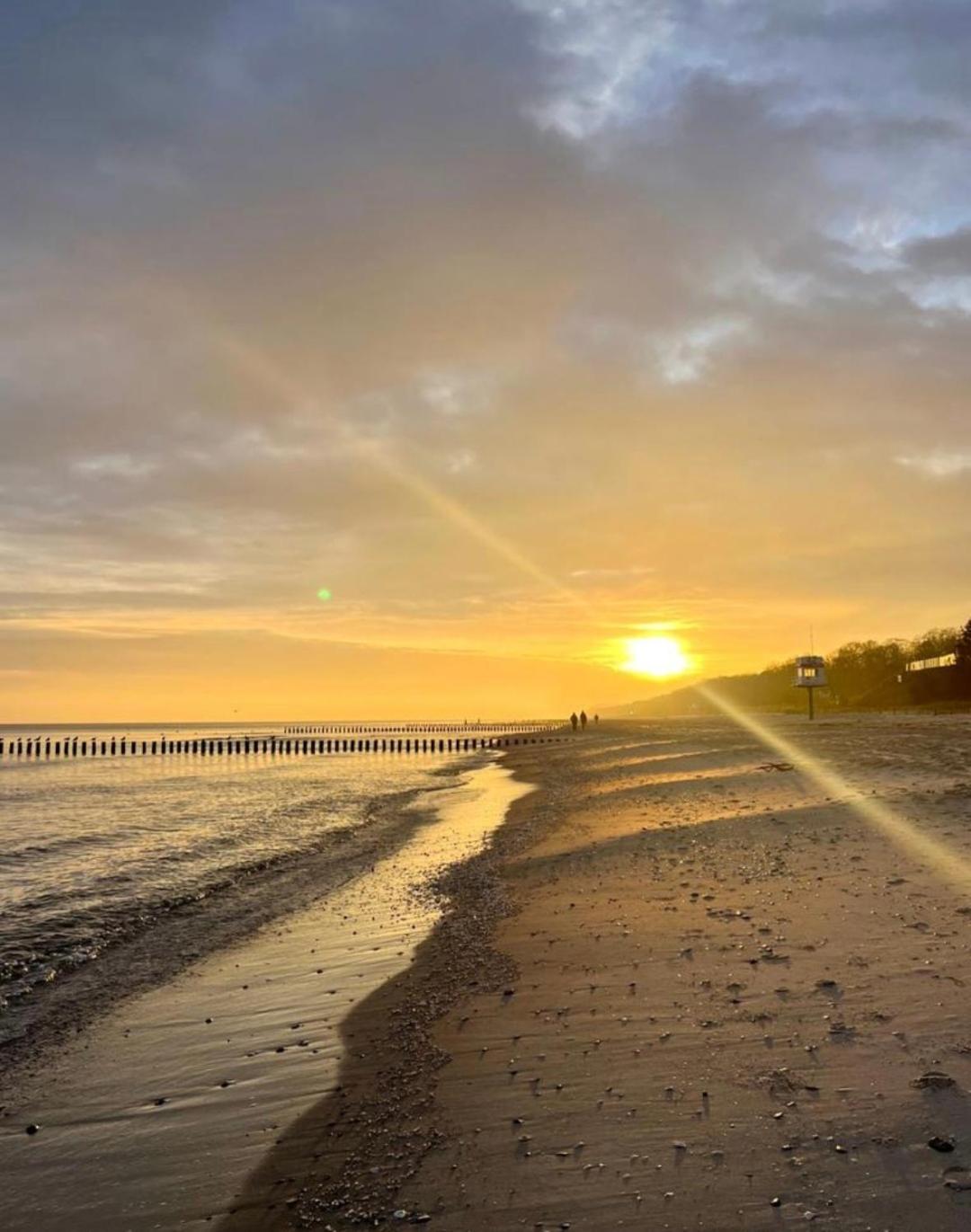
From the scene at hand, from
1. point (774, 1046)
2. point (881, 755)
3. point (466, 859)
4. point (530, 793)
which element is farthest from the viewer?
point (530, 793)

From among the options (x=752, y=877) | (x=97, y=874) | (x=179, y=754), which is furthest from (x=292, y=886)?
(x=179, y=754)

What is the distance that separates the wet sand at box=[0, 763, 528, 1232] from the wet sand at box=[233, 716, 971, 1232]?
14.6 inches

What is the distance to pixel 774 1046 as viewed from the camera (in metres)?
6.91

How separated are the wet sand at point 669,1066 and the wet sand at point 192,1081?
1.22 ft

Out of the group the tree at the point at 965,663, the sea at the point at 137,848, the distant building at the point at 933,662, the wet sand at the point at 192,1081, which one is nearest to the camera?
the wet sand at the point at 192,1081

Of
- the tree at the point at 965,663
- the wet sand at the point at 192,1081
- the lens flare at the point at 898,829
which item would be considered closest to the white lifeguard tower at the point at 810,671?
the tree at the point at 965,663

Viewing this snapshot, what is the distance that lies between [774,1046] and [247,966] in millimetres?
7614

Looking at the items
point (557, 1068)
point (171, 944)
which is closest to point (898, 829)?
point (557, 1068)

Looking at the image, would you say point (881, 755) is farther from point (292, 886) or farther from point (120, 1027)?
point (120, 1027)

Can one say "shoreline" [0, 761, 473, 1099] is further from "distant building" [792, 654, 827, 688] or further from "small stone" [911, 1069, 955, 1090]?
"distant building" [792, 654, 827, 688]

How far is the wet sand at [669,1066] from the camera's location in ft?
16.5

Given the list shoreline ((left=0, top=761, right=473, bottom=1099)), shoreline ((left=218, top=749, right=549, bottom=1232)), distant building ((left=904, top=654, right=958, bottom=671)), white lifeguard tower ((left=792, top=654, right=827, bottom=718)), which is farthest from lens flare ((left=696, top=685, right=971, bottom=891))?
distant building ((left=904, top=654, right=958, bottom=671))

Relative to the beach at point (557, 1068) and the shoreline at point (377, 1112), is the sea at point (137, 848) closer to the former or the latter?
the beach at point (557, 1068)

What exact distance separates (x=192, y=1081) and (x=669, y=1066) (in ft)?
14.0
